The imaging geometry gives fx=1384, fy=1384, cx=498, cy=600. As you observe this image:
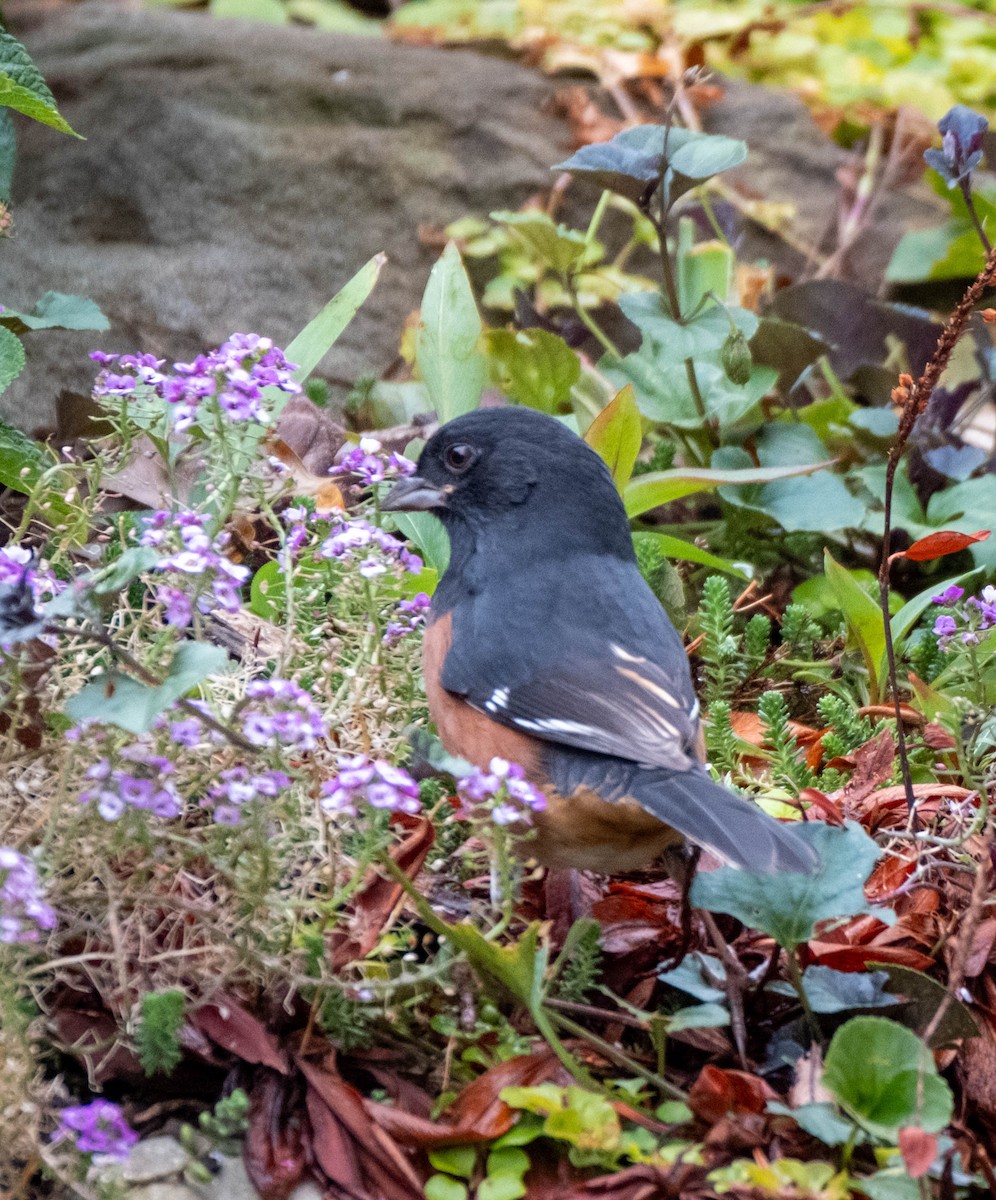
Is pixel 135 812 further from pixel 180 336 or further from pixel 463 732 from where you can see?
pixel 180 336

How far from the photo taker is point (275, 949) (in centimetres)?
205

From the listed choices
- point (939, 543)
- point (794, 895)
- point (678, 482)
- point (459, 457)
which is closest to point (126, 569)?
point (794, 895)

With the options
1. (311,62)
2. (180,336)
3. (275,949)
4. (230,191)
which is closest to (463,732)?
(275,949)

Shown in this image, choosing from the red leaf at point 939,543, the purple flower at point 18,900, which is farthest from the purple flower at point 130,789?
the red leaf at point 939,543

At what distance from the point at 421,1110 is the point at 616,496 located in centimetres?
130

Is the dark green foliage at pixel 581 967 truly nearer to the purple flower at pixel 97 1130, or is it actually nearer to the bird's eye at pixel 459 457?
the purple flower at pixel 97 1130

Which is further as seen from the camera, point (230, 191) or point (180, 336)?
point (230, 191)

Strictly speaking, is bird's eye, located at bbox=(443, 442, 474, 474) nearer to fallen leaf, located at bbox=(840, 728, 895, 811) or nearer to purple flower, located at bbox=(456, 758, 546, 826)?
fallen leaf, located at bbox=(840, 728, 895, 811)

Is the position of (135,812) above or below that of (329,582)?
above

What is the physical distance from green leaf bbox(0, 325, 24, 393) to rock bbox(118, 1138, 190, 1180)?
5.03ft

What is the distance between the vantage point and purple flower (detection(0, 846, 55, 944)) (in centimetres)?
171

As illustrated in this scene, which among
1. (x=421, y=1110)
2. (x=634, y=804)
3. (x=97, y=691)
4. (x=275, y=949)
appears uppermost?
(x=97, y=691)

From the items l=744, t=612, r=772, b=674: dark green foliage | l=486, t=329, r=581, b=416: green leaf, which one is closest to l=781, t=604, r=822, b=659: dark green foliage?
l=744, t=612, r=772, b=674: dark green foliage

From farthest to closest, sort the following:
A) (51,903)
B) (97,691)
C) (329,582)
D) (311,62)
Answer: (311,62) → (329,582) → (51,903) → (97,691)
